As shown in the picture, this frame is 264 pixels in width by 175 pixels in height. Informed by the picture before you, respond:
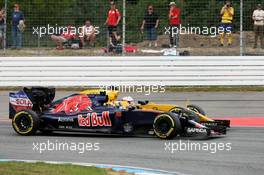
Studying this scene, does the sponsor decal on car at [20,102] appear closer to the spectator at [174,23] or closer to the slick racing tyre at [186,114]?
the slick racing tyre at [186,114]

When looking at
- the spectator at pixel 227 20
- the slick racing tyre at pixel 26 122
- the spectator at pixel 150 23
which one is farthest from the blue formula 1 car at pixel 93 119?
the spectator at pixel 227 20

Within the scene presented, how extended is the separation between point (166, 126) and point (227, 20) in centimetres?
1004

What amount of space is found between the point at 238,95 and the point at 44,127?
8981 mm

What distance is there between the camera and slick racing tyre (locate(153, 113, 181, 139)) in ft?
42.8

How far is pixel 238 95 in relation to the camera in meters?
21.8

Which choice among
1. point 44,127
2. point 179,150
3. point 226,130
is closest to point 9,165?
point 179,150

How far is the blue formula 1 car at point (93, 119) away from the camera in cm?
1323

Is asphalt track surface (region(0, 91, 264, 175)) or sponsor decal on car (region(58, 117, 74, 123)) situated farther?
sponsor decal on car (region(58, 117, 74, 123))

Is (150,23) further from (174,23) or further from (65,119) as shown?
(65,119)

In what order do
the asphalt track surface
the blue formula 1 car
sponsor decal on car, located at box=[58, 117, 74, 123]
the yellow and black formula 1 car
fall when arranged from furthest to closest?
sponsor decal on car, located at box=[58, 117, 74, 123], the yellow and black formula 1 car, the blue formula 1 car, the asphalt track surface

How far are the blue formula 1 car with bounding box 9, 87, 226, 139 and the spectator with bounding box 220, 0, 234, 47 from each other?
922cm

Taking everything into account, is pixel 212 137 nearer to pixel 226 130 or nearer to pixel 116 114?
pixel 226 130

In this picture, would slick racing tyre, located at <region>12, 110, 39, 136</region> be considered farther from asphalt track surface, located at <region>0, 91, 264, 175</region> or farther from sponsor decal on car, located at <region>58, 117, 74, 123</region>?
sponsor decal on car, located at <region>58, 117, 74, 123</region>

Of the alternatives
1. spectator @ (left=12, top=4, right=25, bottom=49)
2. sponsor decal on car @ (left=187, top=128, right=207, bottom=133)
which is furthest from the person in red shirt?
sponsor decal on car @ (left=187, top=128, right=207, bottom=133)
